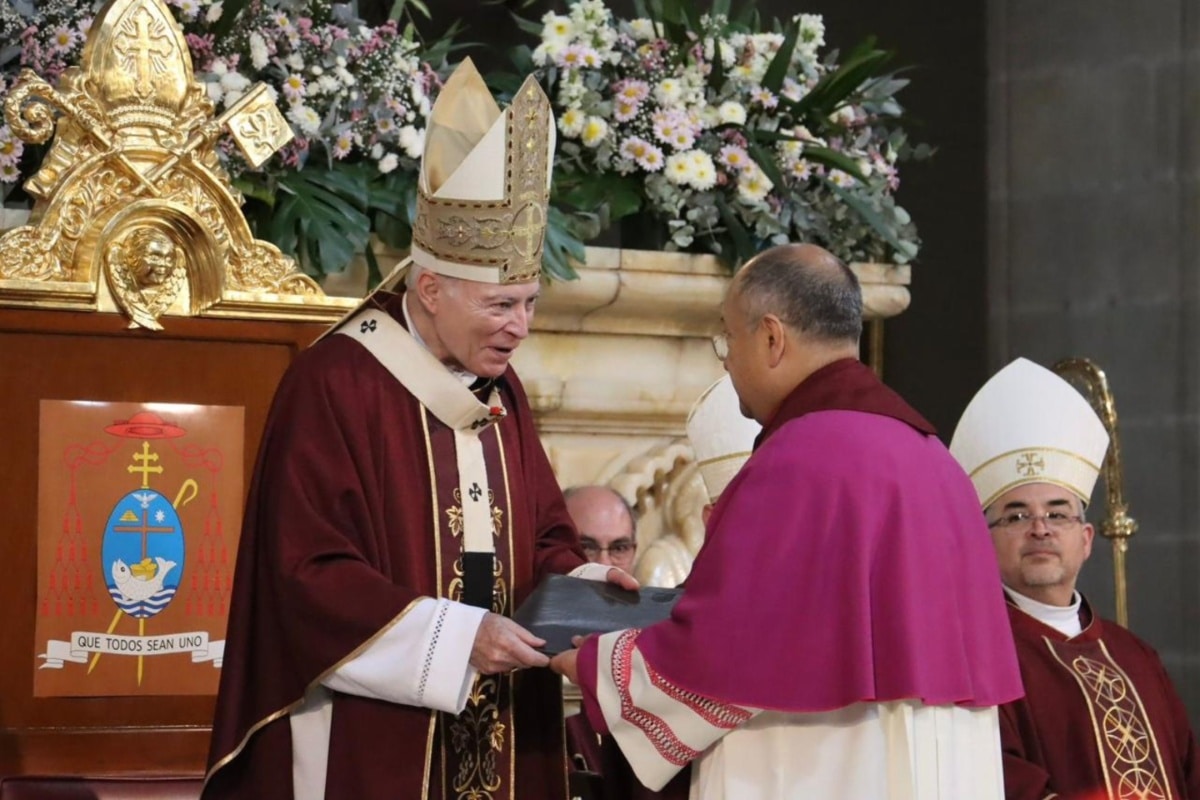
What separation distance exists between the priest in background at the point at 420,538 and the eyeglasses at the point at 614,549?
97 cm

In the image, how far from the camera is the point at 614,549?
5887mm

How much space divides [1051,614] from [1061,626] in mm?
Answer: 41

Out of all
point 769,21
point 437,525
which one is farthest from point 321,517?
point 769,21

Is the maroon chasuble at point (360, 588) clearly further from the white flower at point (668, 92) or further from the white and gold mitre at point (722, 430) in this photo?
the white flower at point (668, 92)

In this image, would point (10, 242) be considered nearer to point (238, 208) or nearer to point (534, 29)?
point (238, 208)

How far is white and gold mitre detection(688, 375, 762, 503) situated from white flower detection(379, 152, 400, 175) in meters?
0.98

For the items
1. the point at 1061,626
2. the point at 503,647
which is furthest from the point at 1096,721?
the point at 503,647

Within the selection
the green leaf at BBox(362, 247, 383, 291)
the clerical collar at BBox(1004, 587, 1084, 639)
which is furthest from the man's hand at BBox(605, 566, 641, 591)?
the clerical collar at BBox(1004, 587, 1084, 639)

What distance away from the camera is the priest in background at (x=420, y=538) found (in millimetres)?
4367

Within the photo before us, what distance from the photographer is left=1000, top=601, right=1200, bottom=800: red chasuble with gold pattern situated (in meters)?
5.73

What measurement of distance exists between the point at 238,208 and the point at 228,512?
71 cm

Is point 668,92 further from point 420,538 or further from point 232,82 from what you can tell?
point 420,538

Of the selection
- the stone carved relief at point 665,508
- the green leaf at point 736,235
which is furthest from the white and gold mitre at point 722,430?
the green leaf at point 736,235

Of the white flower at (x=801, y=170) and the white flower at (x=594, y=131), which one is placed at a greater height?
the white flower at (x=594, y=131)
